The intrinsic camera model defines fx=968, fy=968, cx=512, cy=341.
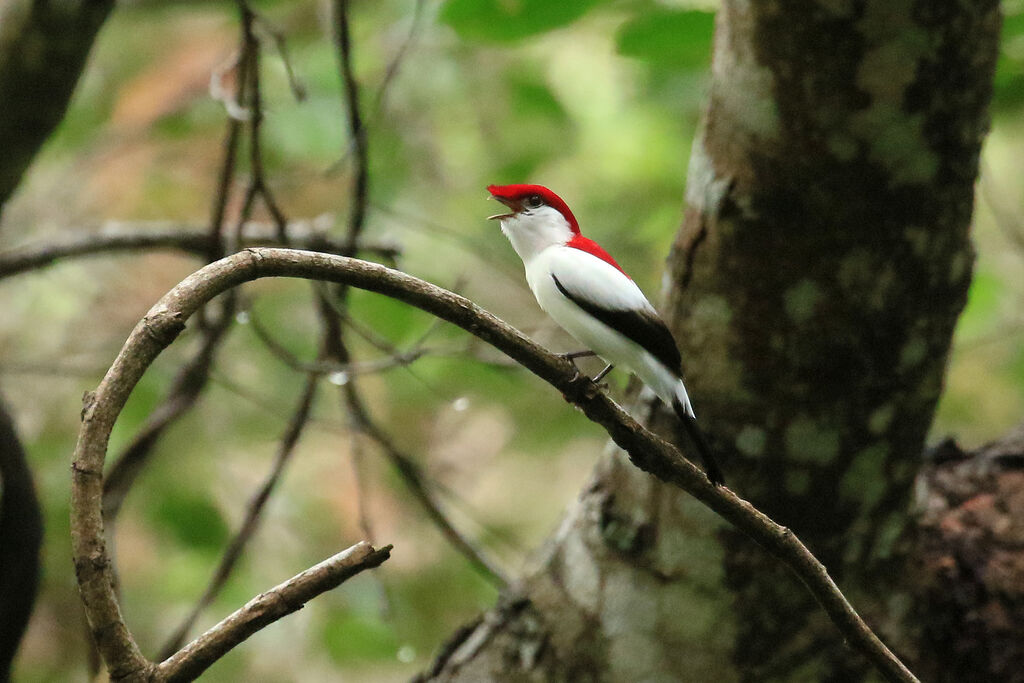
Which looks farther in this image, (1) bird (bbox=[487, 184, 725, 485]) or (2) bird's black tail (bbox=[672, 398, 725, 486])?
(1) bird (bbox=[487, 184, 725, 485])

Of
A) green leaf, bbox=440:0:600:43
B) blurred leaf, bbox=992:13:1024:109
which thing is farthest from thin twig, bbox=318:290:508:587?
blurred leaf, bbox=992:13:1024:109

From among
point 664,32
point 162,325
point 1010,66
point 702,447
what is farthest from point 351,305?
point 162,325

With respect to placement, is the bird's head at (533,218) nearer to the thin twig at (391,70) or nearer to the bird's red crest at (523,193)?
the bird's red crest at (523,193)

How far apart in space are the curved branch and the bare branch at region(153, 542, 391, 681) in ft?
0.16

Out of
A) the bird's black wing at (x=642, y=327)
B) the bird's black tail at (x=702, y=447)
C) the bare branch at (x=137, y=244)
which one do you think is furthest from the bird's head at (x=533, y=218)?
the bare branch at (x=137, y=244)

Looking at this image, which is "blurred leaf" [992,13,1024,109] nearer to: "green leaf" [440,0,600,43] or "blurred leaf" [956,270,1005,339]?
"blurred leaf" [956,270,1005,339]

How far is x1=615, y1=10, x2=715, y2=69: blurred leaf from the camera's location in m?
2.40

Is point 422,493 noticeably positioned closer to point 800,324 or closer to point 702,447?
point 800,324

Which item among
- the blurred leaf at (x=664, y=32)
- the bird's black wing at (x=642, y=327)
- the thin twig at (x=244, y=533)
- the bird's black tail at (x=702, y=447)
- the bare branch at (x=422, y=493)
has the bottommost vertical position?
the thin twig at (x=244, y=533)

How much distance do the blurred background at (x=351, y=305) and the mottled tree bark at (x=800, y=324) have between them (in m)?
1.02

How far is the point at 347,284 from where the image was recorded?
129 centimetres

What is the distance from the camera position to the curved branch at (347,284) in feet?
3.56

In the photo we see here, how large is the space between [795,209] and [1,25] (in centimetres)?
182

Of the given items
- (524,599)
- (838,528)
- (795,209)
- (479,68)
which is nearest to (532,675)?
(524,599)
